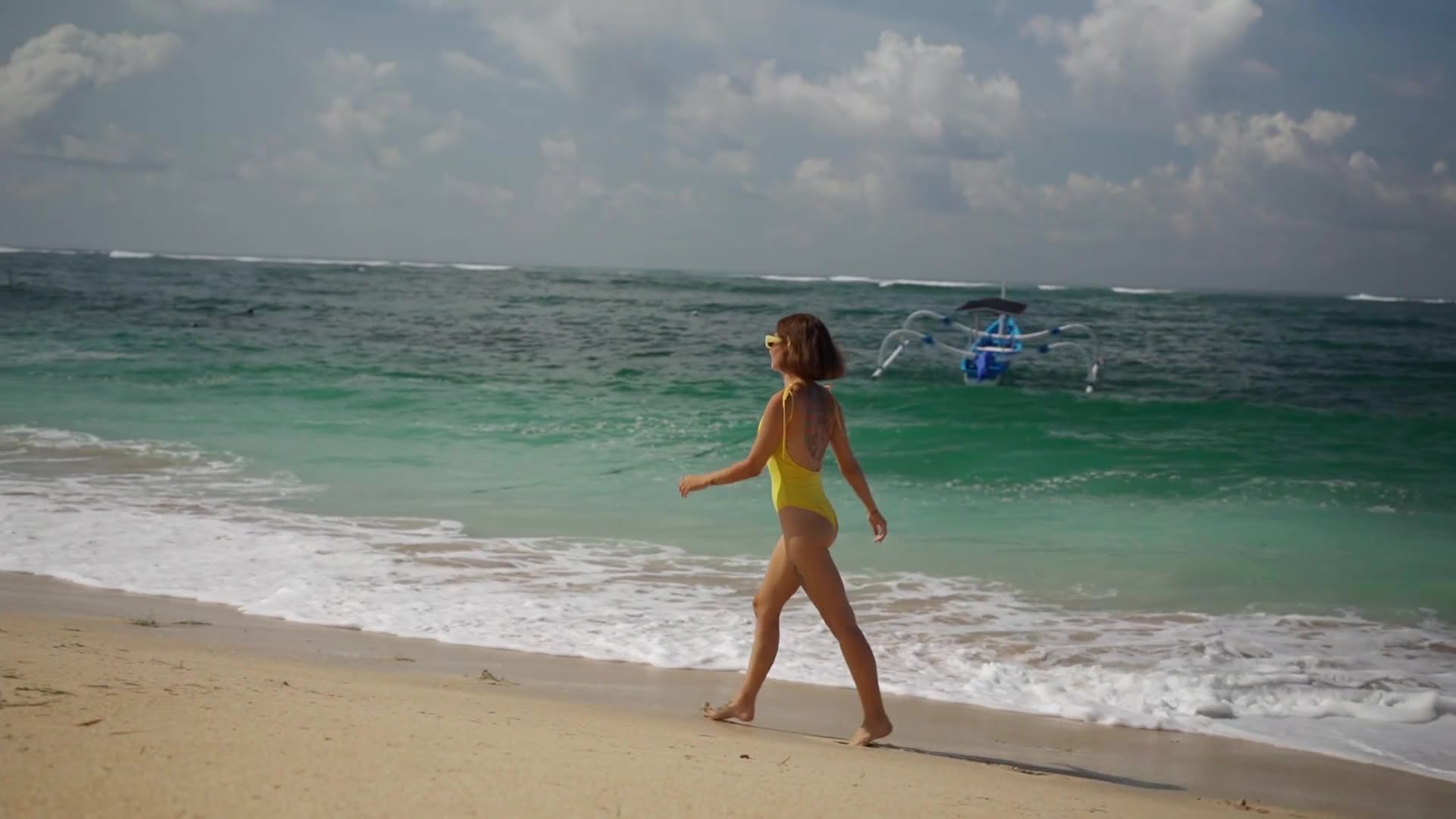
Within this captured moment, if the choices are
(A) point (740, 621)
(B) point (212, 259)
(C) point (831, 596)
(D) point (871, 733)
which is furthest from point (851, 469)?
(B) point (212, 259)

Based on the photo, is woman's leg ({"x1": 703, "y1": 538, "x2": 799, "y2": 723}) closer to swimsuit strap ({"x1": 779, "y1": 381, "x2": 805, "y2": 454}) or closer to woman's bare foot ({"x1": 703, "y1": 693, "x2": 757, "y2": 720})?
woman's bare foot ({"x1": 703, "y1": 693, "x2": 757, "y2": 720})

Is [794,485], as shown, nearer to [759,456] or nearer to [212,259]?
[759,456]

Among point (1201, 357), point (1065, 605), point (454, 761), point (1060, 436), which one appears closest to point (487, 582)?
point (1065, 605)

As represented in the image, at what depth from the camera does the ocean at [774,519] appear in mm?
5941

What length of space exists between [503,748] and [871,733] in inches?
62.9

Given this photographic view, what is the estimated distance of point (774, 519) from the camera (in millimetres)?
9930

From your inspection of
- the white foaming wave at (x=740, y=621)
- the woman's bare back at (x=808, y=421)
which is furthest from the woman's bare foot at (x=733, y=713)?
the white foaming wave at (x=740, y=621)

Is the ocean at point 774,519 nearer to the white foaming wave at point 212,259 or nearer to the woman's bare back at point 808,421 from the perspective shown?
the woman's bare back at point 808,421

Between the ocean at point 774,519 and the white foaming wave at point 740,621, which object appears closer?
the white foaming wave at point 740,621

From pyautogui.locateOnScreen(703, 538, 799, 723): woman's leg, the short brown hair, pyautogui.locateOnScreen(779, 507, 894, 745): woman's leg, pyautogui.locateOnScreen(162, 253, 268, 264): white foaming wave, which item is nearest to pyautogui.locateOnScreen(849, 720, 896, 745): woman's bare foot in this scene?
pyautogui.locateOnScreen(779, 507, 894, 745): woman's leg

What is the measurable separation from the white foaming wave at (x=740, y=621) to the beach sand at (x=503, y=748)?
365 millimetres

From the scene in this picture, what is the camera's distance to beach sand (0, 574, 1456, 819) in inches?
103

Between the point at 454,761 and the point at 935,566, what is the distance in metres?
5.81

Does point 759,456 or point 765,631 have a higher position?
point 759,456
